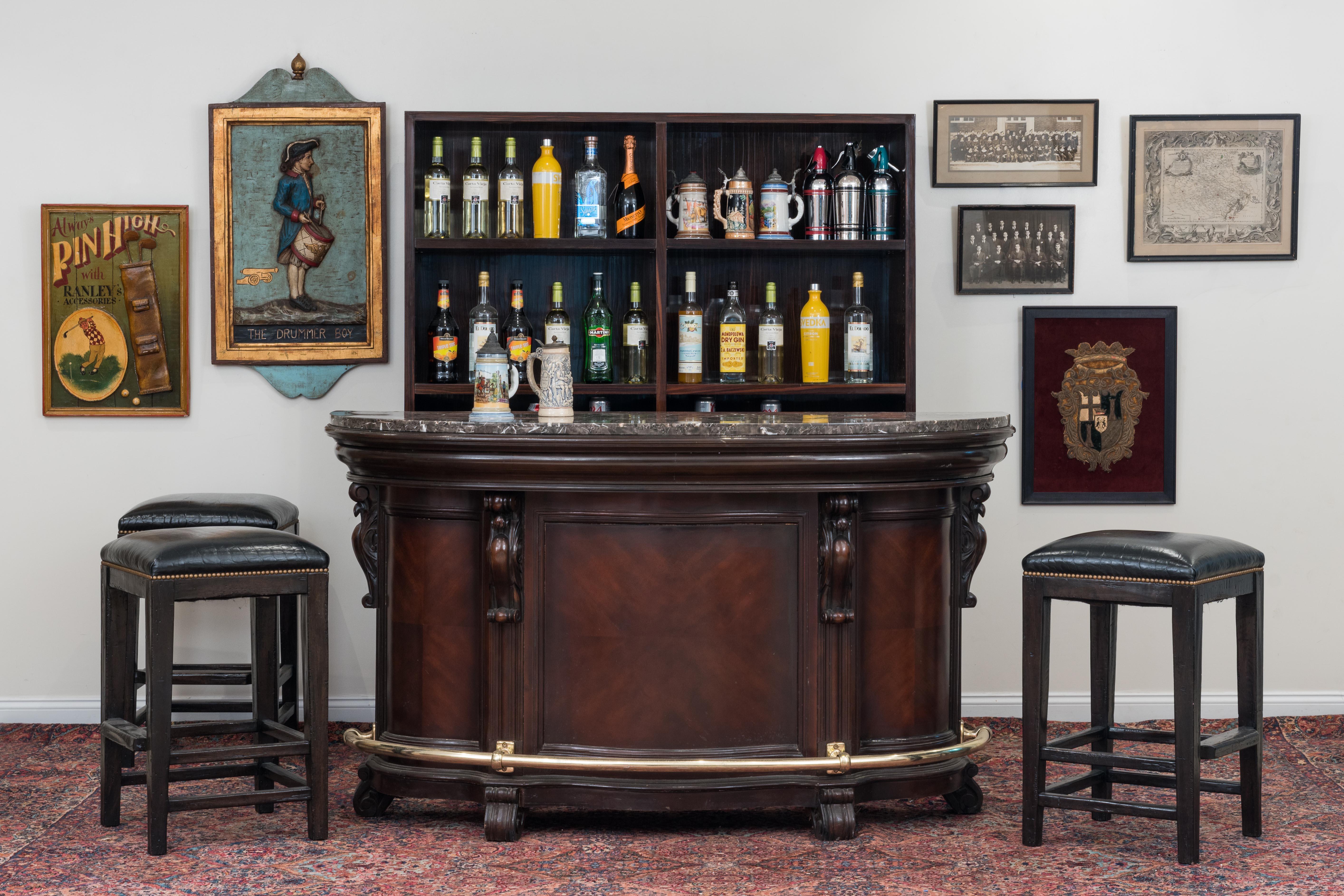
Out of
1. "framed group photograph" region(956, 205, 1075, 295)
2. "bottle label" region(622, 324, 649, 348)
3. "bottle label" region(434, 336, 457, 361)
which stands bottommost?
"bottle label" region(434, 336, 457, 361)

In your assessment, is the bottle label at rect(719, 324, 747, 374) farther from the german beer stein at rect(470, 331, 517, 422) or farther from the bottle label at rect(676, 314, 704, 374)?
the german beer stein at rect(470, 331, 517, 422)

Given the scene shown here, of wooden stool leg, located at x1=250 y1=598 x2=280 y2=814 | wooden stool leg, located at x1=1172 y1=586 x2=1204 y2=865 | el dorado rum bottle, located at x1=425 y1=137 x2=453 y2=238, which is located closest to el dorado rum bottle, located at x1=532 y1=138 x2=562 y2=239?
el dorado rum bottle, located at x1=425 y1=137 x2=453 y2=238

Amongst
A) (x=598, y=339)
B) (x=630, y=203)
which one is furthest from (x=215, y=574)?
(x=630, y=203)

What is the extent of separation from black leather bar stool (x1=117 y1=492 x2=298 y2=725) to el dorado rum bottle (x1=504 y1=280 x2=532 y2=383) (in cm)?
79

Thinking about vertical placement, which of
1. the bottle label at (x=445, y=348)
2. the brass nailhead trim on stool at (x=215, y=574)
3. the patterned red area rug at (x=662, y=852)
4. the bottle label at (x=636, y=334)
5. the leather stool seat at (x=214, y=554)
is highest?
the bottle label at (x=636, y=334)

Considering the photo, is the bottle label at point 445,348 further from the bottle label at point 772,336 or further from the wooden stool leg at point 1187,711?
the wooden stool leg at point 1187,711

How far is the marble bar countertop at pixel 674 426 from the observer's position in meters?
2.64

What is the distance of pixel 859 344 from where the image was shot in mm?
3756

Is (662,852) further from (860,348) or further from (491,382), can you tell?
(860,348)

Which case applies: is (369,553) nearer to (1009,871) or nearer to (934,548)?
(934,548)

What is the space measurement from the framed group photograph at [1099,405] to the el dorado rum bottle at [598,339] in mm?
1338

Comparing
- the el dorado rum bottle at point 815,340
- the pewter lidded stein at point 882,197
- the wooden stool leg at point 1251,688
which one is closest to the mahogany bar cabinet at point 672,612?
the wooden stool leg at point 1251,688

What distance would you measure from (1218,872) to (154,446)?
128 inches

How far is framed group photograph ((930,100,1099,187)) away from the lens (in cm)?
396
